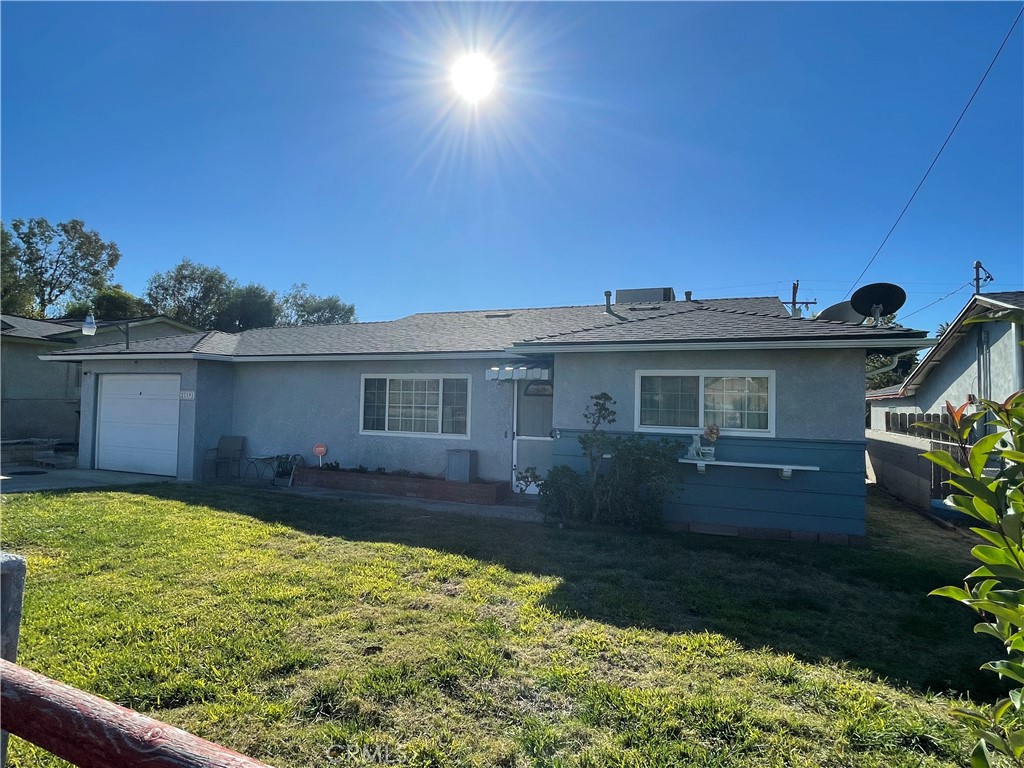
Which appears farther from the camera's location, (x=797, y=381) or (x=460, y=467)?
(x=460, y=467)

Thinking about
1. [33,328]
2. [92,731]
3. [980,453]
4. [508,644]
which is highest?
[33,328]

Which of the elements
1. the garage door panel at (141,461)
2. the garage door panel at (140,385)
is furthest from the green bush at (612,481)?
the garage door panel at (140,385)

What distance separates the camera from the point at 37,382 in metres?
15.8

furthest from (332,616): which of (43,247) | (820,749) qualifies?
(43,247)

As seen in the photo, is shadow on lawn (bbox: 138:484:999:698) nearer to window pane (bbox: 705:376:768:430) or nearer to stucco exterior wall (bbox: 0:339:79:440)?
window pane (bbox: 705:376:768:430)

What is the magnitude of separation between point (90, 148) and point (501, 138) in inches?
394

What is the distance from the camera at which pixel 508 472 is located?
407 inches

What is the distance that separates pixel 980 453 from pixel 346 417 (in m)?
11.4

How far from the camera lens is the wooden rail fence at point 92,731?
125 centimetres

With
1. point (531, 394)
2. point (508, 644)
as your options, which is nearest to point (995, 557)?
point (508, 644)

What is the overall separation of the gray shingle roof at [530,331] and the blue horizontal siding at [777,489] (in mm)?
1628

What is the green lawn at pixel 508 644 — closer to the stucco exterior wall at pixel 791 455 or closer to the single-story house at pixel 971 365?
the stucco exterior wall at pixel 791 455

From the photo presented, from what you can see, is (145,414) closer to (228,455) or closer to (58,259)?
(228,455)

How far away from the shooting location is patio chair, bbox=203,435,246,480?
39.5 feet
